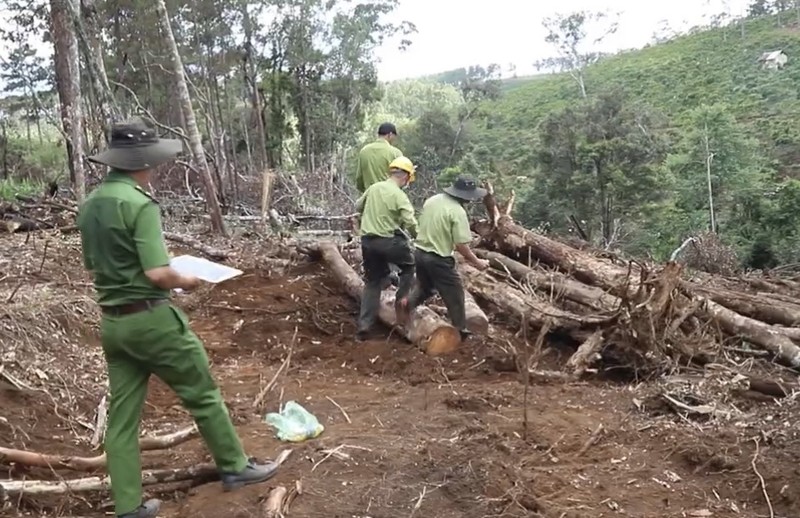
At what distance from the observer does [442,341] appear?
23.2ft

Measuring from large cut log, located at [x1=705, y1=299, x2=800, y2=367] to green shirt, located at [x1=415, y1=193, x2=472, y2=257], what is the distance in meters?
2.41

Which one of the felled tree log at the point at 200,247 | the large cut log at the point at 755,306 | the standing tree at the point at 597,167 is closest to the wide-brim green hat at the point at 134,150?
the large cut log at the point at 755,306

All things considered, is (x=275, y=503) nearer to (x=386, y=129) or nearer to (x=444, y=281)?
(x=444, y=281)

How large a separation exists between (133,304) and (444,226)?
3877 mm

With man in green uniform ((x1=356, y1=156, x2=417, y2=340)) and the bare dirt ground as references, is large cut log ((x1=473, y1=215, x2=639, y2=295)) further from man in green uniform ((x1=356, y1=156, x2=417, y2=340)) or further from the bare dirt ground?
man in green uniform ((x1=356, y1=156, x2=417, y2=340))

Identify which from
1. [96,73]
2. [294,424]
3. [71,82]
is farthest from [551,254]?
[96,73]

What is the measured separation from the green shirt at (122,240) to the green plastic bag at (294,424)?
5.09ft

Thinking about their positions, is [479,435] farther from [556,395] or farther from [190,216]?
[190,216]

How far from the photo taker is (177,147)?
→ 3.76 m

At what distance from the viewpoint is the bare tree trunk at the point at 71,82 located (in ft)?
36.0

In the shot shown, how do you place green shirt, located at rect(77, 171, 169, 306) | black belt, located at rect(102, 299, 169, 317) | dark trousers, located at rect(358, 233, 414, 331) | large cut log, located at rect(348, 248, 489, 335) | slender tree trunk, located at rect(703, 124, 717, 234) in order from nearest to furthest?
green shirt, located at rect(77, 171, 169, 306) → black belt, located at rect(102, 299, 169, 317) → dark trousers, located at rect(358, 233, 414, 331) → large cut log, located at rect(348, 248, 489, 335) → slender tree trunk, located at rect(703, 124, 717, 234)

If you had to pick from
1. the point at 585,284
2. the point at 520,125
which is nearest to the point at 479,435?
the point at 585,284

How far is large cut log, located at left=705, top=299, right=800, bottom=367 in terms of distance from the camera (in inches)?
261

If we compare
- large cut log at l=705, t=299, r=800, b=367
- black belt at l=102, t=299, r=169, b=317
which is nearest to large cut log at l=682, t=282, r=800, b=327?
large cut log at l=705, t=299, r=800, b=367
